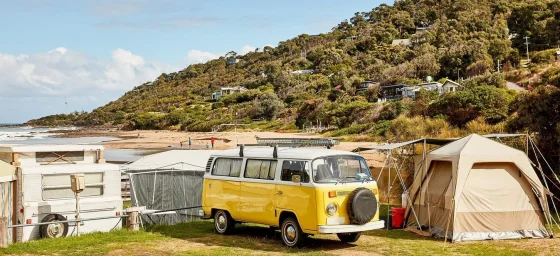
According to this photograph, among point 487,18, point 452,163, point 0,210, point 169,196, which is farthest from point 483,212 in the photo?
point 487,18

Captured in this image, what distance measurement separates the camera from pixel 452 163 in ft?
47.1

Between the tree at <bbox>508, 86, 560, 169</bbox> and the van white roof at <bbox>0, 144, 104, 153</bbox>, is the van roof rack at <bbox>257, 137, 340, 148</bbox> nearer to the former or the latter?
the van white roof at <bbox>0, 144, 104, 153</bbox>

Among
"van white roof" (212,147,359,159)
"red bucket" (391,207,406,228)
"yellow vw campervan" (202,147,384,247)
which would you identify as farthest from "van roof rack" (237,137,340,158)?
"red bucket" (391,207,406,228)

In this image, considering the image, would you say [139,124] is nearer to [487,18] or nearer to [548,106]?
[487,18]

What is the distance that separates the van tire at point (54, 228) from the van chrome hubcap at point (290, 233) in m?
5.84

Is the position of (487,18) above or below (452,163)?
above

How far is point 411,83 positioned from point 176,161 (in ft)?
248

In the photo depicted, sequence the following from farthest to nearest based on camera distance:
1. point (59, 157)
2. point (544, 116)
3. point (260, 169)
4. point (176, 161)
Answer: point (176, 161), point (544, 116), point (59, 157), point (260, 169)

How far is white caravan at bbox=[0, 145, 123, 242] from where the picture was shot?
14.1m

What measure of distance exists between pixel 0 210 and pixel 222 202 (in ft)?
17.4

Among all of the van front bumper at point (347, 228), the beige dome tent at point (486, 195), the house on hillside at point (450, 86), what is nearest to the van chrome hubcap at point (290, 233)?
the van front bumper at point (347, 228)

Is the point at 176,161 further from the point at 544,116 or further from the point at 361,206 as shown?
the point at 544,116

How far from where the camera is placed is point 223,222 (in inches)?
588

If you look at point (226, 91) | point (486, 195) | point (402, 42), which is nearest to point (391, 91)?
point (402, 42)
